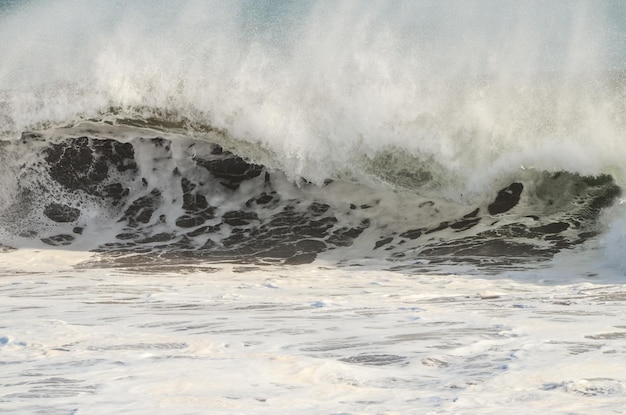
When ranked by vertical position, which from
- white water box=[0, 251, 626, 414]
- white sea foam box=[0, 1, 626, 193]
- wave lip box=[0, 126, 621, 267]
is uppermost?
white sea foam box=[0, 1, 626, 193]

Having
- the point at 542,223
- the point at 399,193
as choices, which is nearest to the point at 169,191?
the point at 399,193

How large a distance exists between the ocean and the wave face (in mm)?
28

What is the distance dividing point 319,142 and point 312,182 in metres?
0.47

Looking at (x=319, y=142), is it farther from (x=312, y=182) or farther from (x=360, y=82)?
(x=360, y=82)

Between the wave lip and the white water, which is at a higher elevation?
the wave lip

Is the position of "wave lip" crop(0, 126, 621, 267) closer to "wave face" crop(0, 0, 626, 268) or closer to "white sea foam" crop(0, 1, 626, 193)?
"wave face" crop(0, 0, 626, 268)

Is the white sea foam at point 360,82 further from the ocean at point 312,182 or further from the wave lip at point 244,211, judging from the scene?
the wave lip at point 244,211

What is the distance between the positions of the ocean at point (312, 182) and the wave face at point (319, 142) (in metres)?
0.03

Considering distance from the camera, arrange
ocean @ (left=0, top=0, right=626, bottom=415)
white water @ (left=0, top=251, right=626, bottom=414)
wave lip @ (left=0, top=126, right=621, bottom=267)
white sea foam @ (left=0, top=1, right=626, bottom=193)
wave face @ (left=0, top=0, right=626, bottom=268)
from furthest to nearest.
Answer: white sea foam @ (left=0, top=1, right=626, bottom=193) → wave face @ (left=0, top=0, right=626, bottom=268) → wave lip @ (left=0, top=126, right=621, bottom=267) → ocean @ (left=0, top=0, right=626, bottom=415) → white water @ (left=0, top=251, right=626, bottom=414)

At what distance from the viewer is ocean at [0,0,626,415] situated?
5.11m

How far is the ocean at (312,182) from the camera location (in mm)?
5113

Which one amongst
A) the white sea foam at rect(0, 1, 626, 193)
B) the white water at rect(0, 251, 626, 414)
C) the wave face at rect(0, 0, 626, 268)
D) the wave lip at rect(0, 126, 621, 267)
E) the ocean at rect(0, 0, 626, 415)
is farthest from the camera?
the white sea foam at rect(0, 1, 626, 193)

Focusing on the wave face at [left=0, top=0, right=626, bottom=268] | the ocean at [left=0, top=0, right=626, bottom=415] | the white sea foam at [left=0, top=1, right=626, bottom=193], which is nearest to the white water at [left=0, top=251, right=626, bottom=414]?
the ocean at [left=0, top=0, right=626, bottom=415]

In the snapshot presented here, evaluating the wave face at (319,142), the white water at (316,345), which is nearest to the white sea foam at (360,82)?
the wave face at (319,142)
